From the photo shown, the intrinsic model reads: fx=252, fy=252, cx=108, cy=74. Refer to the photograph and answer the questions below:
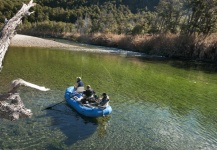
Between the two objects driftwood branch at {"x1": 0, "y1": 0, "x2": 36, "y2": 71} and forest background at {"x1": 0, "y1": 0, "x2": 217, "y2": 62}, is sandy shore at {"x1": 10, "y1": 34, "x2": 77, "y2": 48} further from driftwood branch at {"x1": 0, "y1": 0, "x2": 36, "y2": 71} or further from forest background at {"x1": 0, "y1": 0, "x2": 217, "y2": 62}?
driftwood branch at {"x1": 0, "y1": 0, "x2": 36, "y2": 71}

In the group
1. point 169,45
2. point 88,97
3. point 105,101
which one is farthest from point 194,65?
point 105,101

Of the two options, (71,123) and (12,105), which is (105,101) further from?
(12,105)

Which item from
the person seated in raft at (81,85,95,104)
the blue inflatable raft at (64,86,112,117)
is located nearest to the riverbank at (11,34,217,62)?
the person seated in raft at (81,85,95,104)

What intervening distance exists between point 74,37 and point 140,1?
3187 inches

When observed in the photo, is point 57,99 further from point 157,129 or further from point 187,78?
point 187,78

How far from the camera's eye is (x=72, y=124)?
43.2ft

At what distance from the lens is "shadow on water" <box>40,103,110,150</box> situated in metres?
11.8

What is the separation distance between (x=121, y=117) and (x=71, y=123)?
3082mm

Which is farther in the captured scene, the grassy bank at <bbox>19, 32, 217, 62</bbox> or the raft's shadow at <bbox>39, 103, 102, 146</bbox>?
the grassy bank at <bbox>19, 32, 217, 62</bbox>

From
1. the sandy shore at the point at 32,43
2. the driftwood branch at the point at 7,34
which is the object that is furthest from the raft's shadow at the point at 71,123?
the sandy shore at the point at 32,43

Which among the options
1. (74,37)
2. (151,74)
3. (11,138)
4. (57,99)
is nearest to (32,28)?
(74,37)

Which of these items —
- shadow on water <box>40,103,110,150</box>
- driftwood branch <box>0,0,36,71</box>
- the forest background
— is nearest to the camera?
driftwood branch <box>0,0,36,71</box>

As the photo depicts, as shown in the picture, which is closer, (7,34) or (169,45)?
(7,34)

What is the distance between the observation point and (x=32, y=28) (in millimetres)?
92688
